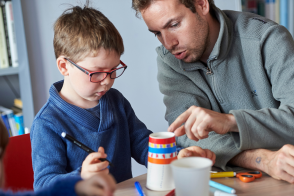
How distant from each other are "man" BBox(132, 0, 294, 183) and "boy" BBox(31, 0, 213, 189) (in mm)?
272

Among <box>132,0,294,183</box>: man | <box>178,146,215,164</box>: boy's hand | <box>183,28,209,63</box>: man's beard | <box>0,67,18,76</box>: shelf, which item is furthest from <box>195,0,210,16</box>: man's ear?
<box>0,67,18,76</box>: shelf

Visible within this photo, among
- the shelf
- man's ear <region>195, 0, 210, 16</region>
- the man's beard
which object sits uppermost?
man's ear <region>195, 0, 210, 16</region>

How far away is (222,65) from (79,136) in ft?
2.31

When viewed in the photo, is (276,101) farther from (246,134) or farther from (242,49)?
(246,134)

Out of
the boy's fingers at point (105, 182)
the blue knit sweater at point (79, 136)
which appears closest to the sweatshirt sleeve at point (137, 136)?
the blue knit sweater at point (79, 136)

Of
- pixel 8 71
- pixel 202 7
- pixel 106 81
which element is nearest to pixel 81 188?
pixel 106 81

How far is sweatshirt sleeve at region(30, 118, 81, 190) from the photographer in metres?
0.90

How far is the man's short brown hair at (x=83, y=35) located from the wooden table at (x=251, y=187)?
0.47 meters

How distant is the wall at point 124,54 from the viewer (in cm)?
181

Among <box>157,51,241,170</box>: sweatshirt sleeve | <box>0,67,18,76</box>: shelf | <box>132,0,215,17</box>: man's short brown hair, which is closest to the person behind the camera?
<box>157,51,241,170</box>: sweatshirt sleeve

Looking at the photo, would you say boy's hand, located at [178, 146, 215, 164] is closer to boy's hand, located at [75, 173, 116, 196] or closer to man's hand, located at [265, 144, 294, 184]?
man's hand, located at [265, 144, 294, 184]

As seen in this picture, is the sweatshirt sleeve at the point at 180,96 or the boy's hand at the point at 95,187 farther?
the sweatshirt sleeve at the point at 180,96

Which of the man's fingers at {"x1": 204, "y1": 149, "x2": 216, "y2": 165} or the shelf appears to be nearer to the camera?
the man's fingers at {"x1": 204, "y1": 149, "x2": 216, "y2": 165}

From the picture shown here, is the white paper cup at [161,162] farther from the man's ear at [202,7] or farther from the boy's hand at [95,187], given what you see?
the man's ear at [202,7]
